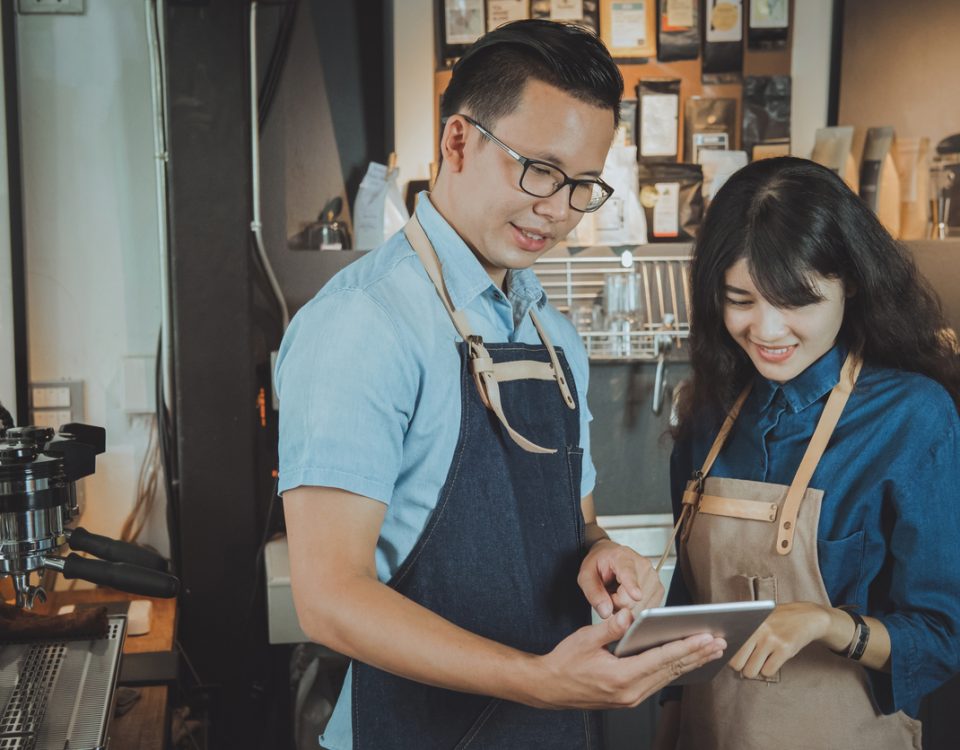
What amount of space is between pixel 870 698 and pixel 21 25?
99.4 inches

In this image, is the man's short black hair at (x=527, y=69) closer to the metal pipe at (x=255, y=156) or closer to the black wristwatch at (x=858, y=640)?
the black wristwatch at (x=858, y=640)

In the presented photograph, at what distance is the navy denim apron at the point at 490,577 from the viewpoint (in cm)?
119

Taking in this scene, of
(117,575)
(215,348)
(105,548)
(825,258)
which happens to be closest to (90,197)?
(215,348)

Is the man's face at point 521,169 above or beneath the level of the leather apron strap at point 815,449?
above

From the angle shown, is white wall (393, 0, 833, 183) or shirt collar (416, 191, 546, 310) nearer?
shirt collar (416, 191, 546, 310)

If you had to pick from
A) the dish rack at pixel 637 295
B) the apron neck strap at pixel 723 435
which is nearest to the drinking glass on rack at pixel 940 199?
the dish rack at pixel 637 295

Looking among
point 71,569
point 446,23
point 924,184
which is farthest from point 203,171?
point 924,184

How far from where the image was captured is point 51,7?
2426 mm

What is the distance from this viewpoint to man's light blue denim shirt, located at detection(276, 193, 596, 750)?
1.05 metres

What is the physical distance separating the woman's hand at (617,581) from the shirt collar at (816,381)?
0.42 metres

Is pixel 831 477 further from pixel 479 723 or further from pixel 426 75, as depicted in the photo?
pixel 426 75

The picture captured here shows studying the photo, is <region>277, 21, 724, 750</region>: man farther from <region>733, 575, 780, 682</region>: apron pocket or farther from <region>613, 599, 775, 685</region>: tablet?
<region>733, 575, 780, 682</region>: apron pocket

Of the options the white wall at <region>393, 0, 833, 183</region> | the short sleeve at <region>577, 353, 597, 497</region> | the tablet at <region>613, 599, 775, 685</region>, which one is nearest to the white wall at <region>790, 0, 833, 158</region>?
the white wall at <region>393, 0, 833, 183</region>

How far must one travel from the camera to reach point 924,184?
8.87 ft
